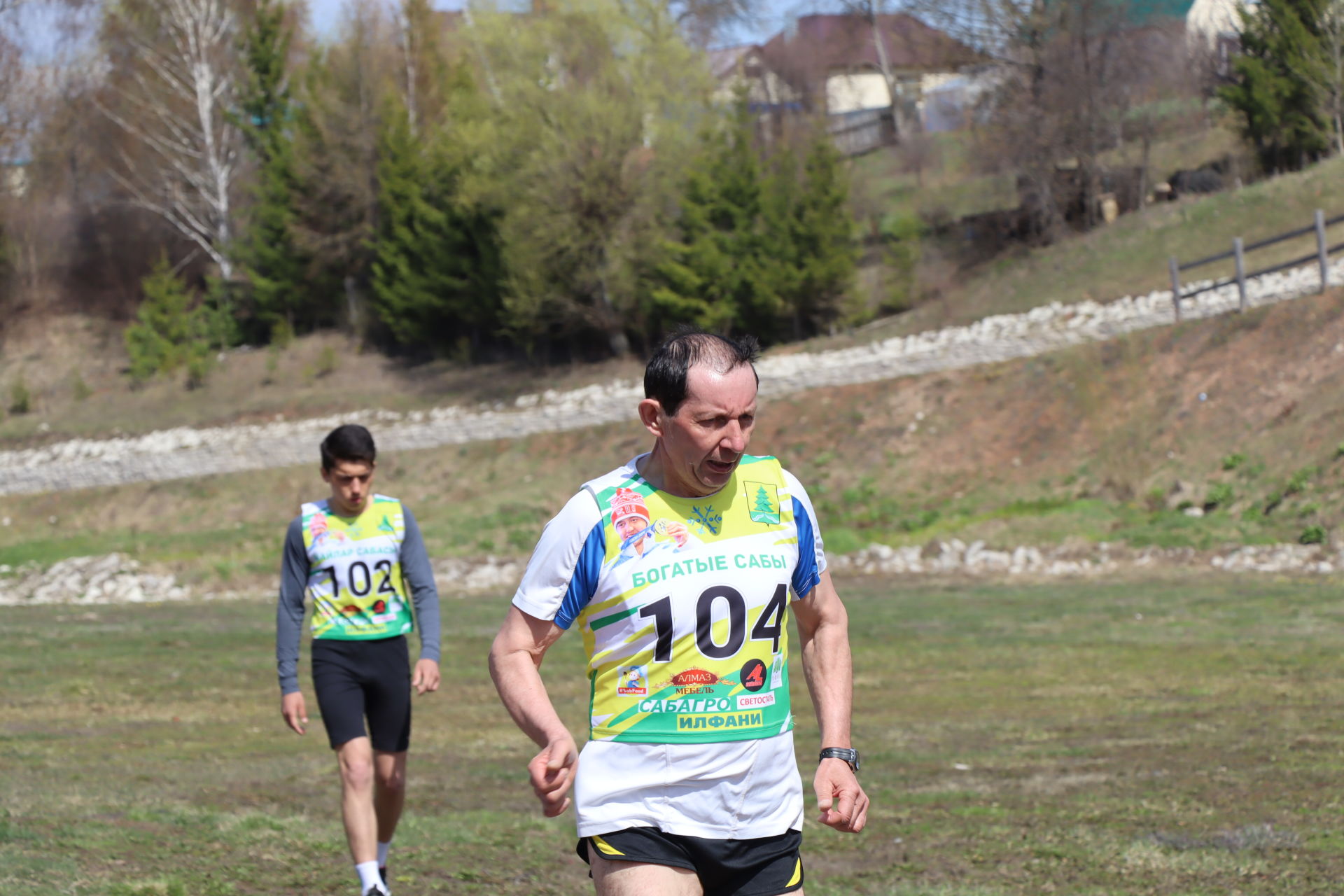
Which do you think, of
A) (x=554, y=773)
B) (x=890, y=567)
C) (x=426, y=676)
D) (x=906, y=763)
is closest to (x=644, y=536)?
(x=554, y=773)

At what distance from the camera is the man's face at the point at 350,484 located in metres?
6.58

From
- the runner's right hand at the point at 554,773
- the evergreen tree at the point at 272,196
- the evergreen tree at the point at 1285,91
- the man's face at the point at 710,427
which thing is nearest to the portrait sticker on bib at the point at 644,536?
the man's face at the point at 710,427

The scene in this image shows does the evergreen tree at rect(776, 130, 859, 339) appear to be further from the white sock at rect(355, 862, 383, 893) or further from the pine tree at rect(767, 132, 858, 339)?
the white sock at rect(355, 862, 383, 893)

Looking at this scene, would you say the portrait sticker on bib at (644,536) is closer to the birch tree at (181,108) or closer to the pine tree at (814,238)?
the pine tree at (814,238)

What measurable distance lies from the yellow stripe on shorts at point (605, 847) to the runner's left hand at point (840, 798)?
1.70 feet

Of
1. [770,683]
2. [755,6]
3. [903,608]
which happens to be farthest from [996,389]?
[755,6]

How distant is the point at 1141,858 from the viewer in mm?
6453

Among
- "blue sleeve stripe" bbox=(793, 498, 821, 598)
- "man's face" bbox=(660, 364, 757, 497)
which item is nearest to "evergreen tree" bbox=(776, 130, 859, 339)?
"blue sleeve stripe" bbox=(793, 498, 821, 598)

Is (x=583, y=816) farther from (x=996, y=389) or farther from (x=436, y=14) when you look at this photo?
(x=436, y=14)

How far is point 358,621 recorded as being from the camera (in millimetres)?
6598

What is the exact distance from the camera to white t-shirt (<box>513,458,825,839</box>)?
11.0ft

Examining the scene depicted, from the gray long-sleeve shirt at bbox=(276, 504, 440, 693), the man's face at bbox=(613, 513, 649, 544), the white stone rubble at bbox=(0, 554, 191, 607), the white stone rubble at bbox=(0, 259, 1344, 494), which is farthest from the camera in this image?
the white stone rubble at bbox=(0, 259, 1344, 494)

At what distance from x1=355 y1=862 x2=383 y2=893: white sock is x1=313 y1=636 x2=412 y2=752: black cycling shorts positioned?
24.0 inches

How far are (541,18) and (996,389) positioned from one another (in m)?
26.1
